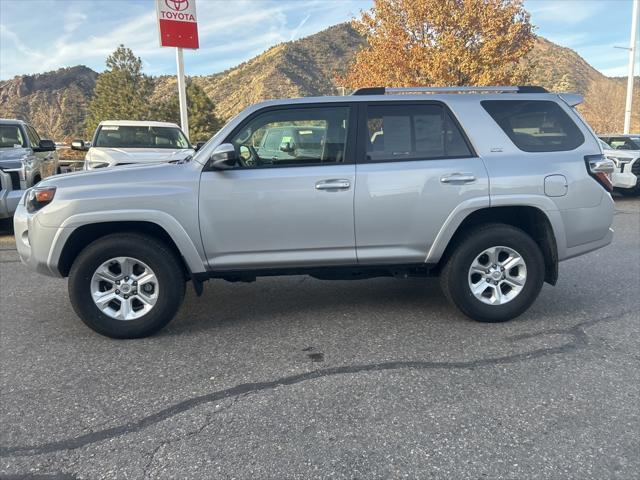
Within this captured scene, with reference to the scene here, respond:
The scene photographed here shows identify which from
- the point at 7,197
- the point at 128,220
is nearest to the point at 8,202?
the point at 7,197

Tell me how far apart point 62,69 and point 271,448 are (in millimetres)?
93318

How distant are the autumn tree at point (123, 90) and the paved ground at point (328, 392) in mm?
32410

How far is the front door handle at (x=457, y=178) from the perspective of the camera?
391 cm

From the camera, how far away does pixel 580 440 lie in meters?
2.55

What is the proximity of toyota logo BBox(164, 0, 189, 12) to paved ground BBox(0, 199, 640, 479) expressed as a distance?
39.9 ft

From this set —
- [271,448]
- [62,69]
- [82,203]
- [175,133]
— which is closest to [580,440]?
[271,448]

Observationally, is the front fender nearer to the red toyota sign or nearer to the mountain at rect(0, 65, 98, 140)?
the red toyota sign

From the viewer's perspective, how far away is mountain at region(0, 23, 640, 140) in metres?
53.2

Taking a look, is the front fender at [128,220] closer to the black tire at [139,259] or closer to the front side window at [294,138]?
the black tire at [139,259]

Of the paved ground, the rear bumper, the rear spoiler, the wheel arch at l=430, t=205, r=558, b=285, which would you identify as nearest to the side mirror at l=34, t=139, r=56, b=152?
the paved ground

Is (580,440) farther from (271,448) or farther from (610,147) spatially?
(610,147)

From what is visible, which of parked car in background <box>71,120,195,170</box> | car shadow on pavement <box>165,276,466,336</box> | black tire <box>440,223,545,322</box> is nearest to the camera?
black tire <box>440,223,545,322</box>

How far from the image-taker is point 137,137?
1011 centimetres

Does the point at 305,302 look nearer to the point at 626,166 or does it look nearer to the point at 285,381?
the point at 285,381
